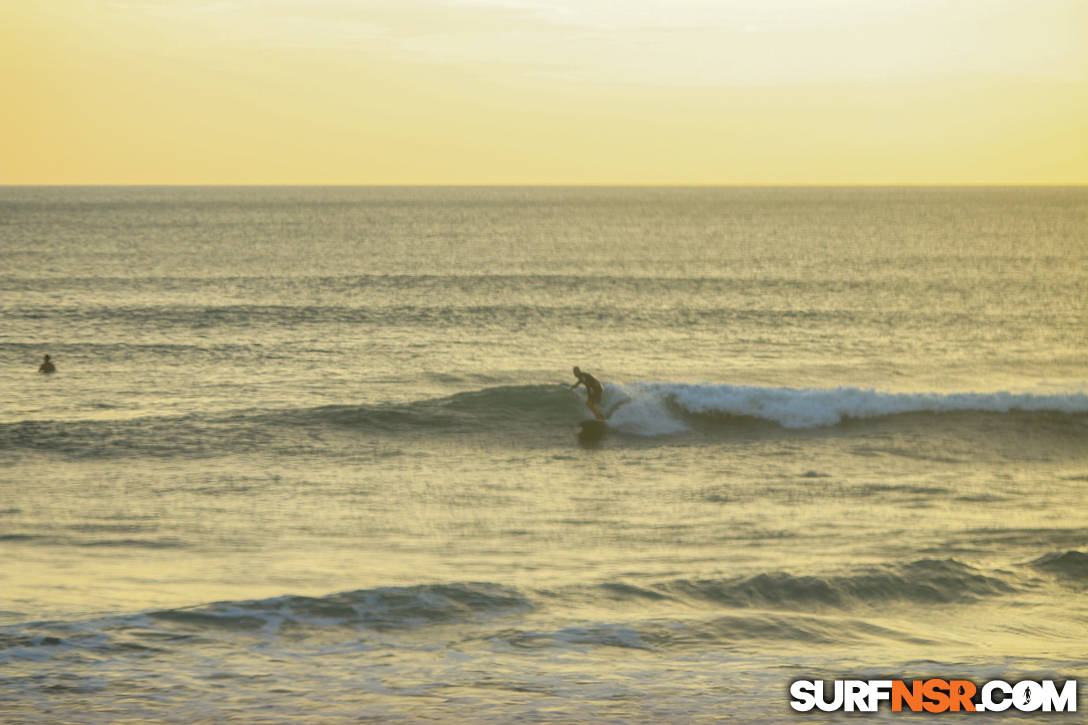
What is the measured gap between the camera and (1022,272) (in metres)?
68.4

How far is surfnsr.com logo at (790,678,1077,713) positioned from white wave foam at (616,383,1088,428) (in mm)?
16064

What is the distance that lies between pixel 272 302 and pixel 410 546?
122 ft

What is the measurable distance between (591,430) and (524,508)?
754 cm

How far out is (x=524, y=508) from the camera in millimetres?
17344

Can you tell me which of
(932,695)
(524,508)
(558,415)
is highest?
(558,415)

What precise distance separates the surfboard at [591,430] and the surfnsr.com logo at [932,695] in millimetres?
14956

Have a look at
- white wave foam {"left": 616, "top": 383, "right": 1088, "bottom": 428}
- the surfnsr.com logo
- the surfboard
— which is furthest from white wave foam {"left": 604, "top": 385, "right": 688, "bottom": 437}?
the surfnsr.com logo

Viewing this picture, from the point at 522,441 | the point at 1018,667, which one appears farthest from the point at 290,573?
the point at 522,441

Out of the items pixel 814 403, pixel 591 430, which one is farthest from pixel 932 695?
pixel 814 403

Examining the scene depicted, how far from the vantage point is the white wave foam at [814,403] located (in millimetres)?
25516

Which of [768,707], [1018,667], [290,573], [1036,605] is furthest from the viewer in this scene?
[290,573]

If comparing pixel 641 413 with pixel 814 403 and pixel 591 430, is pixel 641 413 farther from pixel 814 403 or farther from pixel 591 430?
pixel 814 403

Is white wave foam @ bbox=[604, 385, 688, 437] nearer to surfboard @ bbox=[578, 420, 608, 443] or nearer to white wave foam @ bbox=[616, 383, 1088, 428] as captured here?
white wave foam @ bbox=[616, 383, 1088, 428]

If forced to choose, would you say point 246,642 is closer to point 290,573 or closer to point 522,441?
point 290,573
